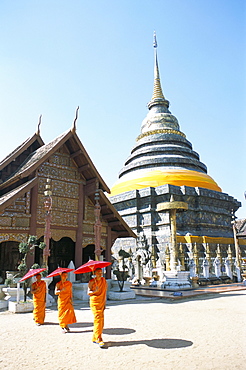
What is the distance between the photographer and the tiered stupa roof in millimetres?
23969

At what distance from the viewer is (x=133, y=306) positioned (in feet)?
33.1

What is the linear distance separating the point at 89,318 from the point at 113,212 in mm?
5885

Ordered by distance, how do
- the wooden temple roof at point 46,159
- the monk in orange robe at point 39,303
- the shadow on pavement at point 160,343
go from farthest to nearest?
1. the wooden temple roof at point 46,159
2. the monk in orange robe at point 39,303
3. the shadow on pavement at point 160,343

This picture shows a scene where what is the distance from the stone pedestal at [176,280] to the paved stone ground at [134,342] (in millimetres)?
6644

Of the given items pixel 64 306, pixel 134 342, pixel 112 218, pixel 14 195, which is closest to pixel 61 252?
pixel 112 218

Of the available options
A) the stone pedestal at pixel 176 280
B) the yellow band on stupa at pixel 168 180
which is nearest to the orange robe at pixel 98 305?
the stone pedestal at pixel 176 280

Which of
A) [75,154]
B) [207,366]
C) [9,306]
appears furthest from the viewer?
[75,154]

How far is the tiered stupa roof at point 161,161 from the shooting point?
2397 cm

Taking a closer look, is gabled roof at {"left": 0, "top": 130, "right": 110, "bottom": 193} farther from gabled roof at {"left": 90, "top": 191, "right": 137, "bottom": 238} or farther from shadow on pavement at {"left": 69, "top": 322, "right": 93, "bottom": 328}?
shadow on pavement at {"left": 69, "top": 322, "right": 93, "bottom": 328}

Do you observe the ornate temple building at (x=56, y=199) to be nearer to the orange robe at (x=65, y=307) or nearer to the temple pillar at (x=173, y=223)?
the temple pillar at (x=173, y=223)

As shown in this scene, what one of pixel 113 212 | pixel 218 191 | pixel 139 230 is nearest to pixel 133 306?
pixel 113 212

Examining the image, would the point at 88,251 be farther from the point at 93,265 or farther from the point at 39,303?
the point at 93,265

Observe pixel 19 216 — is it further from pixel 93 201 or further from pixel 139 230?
pixel 139 230

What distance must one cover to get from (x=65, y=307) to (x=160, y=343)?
7.71 ft
